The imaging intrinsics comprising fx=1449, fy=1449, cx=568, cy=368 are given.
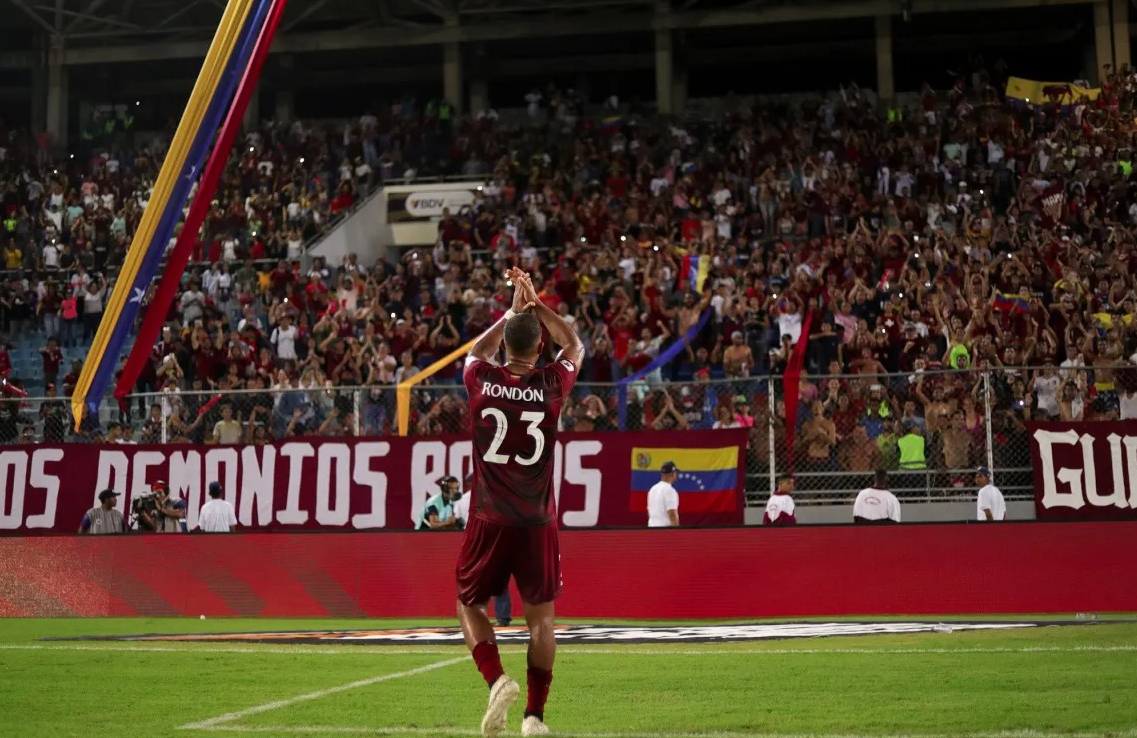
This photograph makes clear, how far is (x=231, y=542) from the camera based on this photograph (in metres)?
17.0

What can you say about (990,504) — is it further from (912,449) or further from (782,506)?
(782,506)

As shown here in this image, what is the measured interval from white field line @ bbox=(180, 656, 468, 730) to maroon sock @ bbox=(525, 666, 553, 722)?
5.35ft

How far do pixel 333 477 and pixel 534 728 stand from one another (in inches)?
494

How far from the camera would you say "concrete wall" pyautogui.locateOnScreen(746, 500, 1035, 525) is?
677 inches

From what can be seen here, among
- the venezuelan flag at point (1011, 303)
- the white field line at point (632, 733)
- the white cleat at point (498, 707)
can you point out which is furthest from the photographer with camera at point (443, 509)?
the white cleat at point (498, 707)

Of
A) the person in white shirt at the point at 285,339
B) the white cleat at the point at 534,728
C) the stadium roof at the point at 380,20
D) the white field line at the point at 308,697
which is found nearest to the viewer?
the white cleat at the point at 534,728

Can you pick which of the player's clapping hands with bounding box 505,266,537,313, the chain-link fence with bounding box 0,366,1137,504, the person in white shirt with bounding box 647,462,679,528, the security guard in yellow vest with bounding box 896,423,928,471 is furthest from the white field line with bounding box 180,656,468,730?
the security guard in yellow vest with bounding box 896,423,928,471

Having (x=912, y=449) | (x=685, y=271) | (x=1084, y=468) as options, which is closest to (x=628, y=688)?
(x=912, y=449)

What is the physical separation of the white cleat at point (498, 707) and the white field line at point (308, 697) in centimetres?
154

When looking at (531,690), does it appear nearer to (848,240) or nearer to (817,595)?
(817,595)

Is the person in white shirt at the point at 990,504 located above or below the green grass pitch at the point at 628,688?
above

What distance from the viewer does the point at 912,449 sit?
56.6ft

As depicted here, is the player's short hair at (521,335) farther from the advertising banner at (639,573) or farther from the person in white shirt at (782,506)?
the person in white shirt at (782,506)

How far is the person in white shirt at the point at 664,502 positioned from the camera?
55.5 ft
